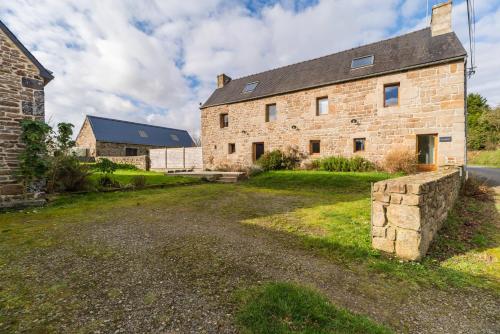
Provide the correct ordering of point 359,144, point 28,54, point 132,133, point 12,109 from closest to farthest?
1. point 12,109
2. point 28,54
3. point 359,144
4. point 132,133

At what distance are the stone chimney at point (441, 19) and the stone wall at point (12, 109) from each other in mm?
16948

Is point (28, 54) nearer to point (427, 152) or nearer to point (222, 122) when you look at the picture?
point (222, 122)

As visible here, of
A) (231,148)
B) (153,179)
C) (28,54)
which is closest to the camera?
(28,54)

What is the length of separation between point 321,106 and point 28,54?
13.1 m

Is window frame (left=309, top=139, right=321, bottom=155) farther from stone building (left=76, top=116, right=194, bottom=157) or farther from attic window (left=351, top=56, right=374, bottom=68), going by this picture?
stone building (left=76, top=116, right=194, bottom=157)

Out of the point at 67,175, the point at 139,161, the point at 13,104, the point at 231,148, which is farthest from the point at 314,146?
the point at 139,161

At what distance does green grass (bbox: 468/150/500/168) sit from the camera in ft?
63.5

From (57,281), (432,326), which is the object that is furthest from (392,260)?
(57,281)

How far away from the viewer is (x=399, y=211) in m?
3.11

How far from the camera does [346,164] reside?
12.2 metres

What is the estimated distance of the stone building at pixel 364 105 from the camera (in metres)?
10.2

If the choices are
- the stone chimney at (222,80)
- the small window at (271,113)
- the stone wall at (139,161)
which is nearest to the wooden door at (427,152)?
the small window at (271,113)

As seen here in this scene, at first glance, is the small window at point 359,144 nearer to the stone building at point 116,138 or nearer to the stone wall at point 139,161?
the stone wall at point 139,161

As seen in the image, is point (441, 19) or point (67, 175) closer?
point (67, 175)
